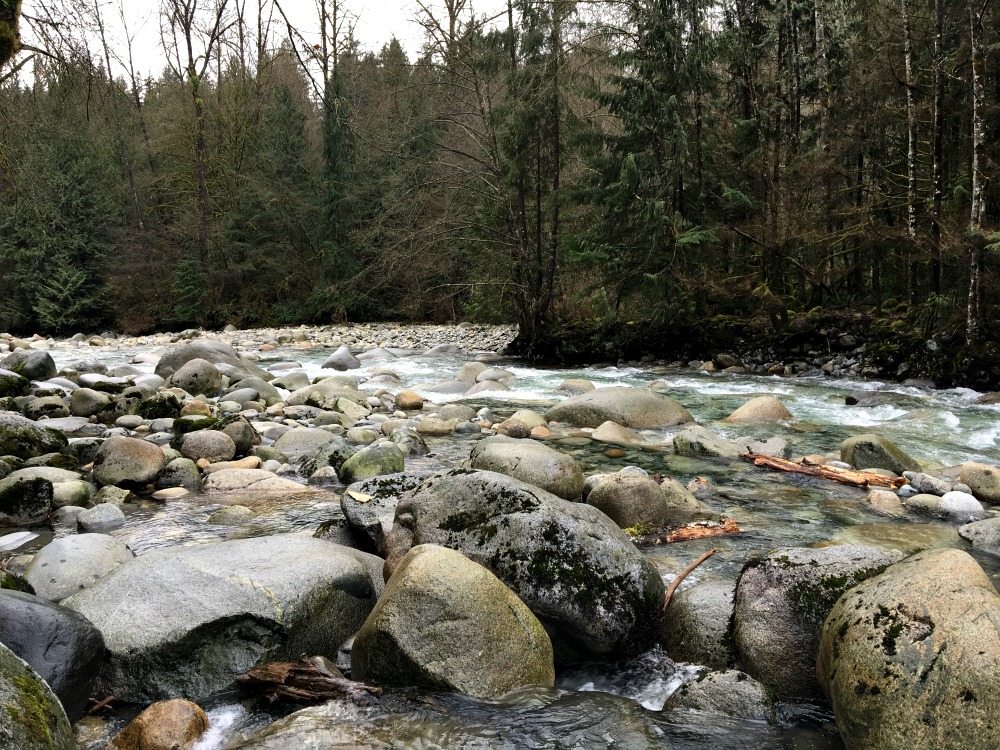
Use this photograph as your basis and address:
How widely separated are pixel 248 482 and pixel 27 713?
4084mm

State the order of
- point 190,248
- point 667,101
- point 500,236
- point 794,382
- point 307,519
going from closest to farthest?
1. point 307,519
2. point 794,382
3. point 667,101
4. point 500,236
5. point 190,248

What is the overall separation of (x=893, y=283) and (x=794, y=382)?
15.6 feet

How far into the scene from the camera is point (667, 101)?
13.9 metres

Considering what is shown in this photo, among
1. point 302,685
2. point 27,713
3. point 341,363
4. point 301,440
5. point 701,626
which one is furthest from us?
point 341,363

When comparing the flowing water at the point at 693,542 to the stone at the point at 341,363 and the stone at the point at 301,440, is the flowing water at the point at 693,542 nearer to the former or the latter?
the stone at the point at 301,440

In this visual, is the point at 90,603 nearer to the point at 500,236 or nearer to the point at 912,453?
the point at 912,453

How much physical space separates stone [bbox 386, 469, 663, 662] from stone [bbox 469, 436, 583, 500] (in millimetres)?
1355

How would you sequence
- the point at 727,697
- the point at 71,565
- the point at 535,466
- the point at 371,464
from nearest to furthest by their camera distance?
1. the point at 727,697
2. the point at 71,565
3. the point at 535,466
4. the point at 371,464

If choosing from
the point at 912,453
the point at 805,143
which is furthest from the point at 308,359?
the point at 912,453

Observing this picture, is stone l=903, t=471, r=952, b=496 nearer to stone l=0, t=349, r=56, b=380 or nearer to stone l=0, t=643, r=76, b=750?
stone l=0, t=643, r=76, b=750

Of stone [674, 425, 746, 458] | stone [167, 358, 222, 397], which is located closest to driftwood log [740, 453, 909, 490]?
stone [674, 425, 746, 458]

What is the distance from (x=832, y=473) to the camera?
6141 millimetres

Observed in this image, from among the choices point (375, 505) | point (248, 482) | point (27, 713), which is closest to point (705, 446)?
point (375, 505)

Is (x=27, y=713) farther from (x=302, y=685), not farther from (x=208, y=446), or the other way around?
(x=208, y=446)
